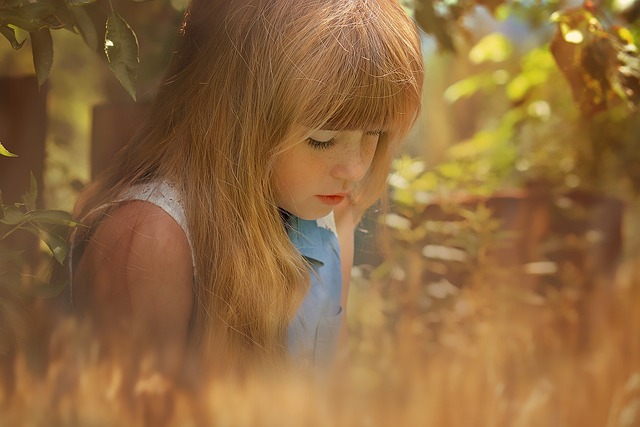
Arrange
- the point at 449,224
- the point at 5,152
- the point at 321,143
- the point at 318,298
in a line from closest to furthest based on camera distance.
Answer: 1. the point at 5,152
2. the point at 321,143
3. the point at 318,298
4. the point at 449,224

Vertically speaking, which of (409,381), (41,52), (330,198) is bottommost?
(409,381)

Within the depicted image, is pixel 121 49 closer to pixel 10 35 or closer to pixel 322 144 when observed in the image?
pixel 10 35

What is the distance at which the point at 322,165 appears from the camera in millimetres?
1100

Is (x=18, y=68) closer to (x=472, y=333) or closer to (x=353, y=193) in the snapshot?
(x=353, y=193)

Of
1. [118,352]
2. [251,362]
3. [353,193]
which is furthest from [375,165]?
[118,352]

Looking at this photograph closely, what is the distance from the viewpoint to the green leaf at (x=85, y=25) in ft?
3.43

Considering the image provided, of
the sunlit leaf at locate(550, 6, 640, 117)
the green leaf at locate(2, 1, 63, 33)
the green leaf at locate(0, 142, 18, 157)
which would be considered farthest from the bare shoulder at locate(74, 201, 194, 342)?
the sunlit leaf at locate(550, 6, 640, 117)

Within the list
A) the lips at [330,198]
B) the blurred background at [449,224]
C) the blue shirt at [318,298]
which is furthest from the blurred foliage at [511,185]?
the lips at [330,198]

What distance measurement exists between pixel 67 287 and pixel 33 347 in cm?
9

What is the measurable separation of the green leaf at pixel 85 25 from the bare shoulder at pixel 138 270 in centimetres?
21

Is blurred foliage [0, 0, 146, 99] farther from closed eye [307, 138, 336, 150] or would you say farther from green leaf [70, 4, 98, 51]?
closed eye [307, 138, 336, 150]

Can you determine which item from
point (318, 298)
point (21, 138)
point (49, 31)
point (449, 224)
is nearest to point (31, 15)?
point (49, 31)

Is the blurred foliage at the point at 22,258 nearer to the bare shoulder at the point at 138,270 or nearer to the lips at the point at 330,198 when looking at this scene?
the bare shoulder at the point at 138,270

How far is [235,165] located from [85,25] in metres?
0.25
